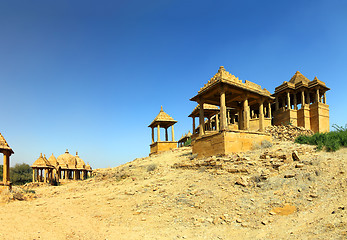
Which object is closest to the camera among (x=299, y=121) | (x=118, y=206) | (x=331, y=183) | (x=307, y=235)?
(x=307, y=235)

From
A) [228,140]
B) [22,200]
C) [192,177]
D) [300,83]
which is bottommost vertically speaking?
[22,200]

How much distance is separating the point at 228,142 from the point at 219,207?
4.78 m

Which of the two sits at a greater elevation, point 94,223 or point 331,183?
point 331,183

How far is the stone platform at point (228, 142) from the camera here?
1136cm

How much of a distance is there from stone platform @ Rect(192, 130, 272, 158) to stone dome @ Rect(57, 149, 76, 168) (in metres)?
24.3

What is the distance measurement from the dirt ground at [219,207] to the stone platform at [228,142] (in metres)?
1.09

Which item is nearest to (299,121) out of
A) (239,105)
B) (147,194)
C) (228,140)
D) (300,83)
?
(300,83)

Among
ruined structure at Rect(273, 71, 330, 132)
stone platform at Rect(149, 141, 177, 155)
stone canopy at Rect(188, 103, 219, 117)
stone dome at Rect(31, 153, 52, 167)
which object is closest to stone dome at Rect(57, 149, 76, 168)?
stone dome at Rect(31, 153, 52, 167)

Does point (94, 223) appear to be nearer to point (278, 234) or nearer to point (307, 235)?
point (278, 234)

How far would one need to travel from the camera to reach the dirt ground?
566cm

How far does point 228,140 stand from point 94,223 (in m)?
6.75

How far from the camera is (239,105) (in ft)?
53.5

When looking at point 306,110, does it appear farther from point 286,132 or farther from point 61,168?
point 61,168

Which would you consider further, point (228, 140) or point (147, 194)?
point (228, 140)
